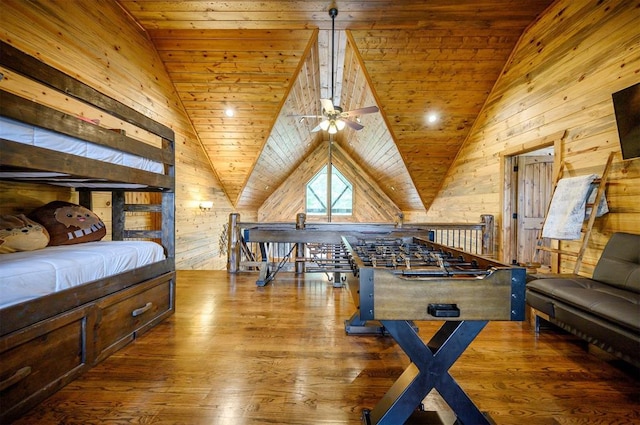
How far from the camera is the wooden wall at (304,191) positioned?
8672 mm

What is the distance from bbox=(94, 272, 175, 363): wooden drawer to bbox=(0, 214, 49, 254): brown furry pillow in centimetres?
62

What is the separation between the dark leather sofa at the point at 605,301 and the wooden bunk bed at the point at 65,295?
10.3 ft

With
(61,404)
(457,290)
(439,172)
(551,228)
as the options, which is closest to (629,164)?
(551,228)

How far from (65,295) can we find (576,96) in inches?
189

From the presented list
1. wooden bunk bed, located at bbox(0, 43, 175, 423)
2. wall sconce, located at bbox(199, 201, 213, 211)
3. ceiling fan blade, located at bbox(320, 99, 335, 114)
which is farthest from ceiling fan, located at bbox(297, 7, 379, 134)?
wall sconce, located at bbox(199, 201, 213, 211)

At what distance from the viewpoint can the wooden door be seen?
414 centimetres

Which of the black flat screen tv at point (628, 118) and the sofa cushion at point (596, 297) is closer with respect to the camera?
the sofa cushion at point (596, 297)

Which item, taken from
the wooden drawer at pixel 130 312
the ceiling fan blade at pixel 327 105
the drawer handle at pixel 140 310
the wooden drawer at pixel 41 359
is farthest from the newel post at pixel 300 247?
the wooden drawer at pixel 41 359

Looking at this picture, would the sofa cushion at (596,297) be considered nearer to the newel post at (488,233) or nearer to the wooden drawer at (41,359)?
the newel post at (488,233)

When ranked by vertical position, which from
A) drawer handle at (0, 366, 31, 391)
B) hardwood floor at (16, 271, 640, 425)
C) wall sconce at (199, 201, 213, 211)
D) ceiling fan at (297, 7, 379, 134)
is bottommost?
hardwood floor at (16, 271, 640, 425)

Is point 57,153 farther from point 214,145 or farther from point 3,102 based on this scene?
point 214,145

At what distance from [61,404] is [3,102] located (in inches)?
60.2

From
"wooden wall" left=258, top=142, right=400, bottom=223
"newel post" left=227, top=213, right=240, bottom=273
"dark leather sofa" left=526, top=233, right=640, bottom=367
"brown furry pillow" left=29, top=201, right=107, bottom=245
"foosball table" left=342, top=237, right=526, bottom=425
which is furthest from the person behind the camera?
"wooden wall" left=258, top=142, right=400, bottom=223

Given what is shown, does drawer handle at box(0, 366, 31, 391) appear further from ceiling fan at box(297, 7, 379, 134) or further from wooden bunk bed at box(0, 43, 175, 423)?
ceiling fan at box(297, 7, 379, 134)
